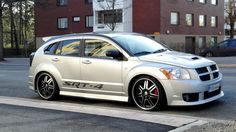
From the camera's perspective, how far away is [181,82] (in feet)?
27.0

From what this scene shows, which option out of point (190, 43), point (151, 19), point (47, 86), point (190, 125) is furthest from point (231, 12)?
point (190, 125)

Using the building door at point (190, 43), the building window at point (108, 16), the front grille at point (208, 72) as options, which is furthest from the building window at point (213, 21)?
the front grille at point (208, 72)

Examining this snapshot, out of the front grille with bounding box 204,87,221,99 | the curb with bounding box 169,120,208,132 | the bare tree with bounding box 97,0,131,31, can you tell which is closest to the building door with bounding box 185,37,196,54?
the bare tree with bounding box 97,0,131,31

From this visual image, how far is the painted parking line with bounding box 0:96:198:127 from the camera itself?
7535mm

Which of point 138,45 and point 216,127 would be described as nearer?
point 216,127

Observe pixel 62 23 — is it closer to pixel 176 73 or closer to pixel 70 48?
pixel 70 48

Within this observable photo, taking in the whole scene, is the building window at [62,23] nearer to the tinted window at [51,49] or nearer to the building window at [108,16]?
the building window at [108,16]

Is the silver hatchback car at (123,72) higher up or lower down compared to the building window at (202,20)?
lower down

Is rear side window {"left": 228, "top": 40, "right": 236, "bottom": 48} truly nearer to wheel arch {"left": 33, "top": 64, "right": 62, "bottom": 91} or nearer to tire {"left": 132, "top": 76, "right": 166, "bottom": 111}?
wheel arch {"left": 33, "top": 64, "right": 62, "bottom": 91}

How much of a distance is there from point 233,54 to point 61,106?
1037 inches

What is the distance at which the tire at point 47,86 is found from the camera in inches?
398

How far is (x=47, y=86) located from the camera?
10.2m

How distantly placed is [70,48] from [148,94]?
240 cm

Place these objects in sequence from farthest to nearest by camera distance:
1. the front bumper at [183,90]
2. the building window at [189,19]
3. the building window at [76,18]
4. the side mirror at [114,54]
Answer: the building window at [76,18], the building window at [189,19], the side mirror at [114,54], the front bumper at [183,90]
